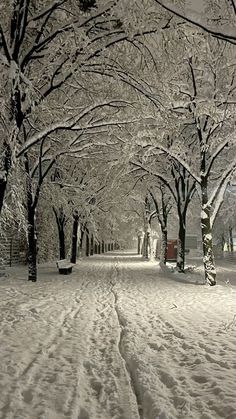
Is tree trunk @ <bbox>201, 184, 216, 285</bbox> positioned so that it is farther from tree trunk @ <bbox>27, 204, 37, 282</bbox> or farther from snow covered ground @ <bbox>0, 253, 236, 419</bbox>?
tree trunk @ <bbox>27, 204, 37, 282</bbox>

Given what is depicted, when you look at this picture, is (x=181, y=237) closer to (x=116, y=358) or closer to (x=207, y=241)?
(x=207, y=241)

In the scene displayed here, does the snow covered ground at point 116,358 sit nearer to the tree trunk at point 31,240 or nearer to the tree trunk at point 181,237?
the tree trunk at point 31,240

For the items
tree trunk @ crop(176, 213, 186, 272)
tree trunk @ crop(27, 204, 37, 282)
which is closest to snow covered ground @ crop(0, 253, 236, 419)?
tree trunk @ crop(27, 204, 37, 282)

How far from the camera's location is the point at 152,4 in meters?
7.96

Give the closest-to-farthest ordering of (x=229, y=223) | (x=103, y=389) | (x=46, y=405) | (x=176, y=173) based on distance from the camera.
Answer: (x=46, y=405) < (x=103, y=389) < (x=176, y=173) < (x=229, y=223)

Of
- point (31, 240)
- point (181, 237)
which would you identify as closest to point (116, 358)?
point (31, 240)

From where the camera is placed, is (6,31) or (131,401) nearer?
(131,401)

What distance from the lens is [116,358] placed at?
6.40m

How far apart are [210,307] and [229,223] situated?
41.7m

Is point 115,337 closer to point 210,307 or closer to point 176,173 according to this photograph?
point 210,307

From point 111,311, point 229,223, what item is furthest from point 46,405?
point 229,223

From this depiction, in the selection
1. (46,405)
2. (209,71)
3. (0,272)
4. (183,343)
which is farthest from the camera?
(0,272)

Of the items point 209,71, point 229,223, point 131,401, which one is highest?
point 209,71

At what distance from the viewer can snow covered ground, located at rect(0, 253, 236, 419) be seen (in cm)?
451
